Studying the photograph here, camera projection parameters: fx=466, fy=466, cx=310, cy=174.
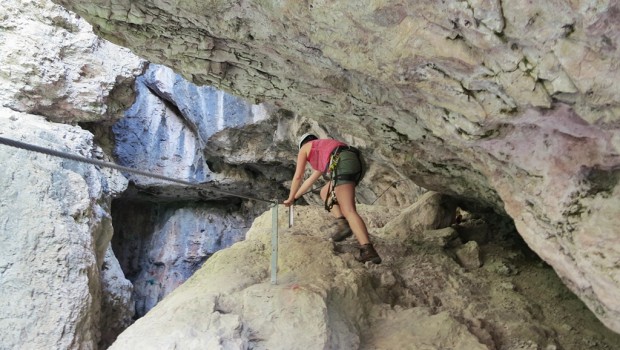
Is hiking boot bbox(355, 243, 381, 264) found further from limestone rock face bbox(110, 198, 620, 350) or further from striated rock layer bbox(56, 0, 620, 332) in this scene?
striated rock layer bbox(56, 0, 620, 332)

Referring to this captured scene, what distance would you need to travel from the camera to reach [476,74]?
2.21 meters

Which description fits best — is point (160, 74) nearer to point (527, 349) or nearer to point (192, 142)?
point (192, 142)

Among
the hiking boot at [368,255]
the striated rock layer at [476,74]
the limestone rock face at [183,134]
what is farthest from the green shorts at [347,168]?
the limestone rock face at [183,134]

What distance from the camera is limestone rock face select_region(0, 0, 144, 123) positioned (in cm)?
702

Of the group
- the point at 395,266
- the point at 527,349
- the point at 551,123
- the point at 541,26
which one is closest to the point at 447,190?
the point at 395,266

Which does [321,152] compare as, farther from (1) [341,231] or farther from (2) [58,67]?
(2) [58,67]

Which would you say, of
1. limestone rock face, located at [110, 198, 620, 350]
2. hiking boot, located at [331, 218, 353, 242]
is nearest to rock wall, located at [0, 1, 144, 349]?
limestone rock face, located at [110, 198, 620, 350]

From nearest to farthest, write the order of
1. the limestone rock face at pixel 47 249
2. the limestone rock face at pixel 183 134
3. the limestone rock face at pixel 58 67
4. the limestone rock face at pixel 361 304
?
the limestone rock face at pixel 361 304
the limestone rock face at pixel 47 249
the limestone rock face at pixel 58 67
the limestone rock face at pixel 183 134

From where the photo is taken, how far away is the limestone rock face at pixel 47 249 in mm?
4285

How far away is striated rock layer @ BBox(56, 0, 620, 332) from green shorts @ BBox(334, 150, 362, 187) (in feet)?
1.19

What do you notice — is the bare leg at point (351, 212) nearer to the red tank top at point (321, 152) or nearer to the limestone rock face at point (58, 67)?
the red tank top at point (321, 152)

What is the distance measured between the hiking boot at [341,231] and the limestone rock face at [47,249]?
2.60 metres

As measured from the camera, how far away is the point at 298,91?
378 cm

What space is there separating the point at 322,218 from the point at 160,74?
709 cm
